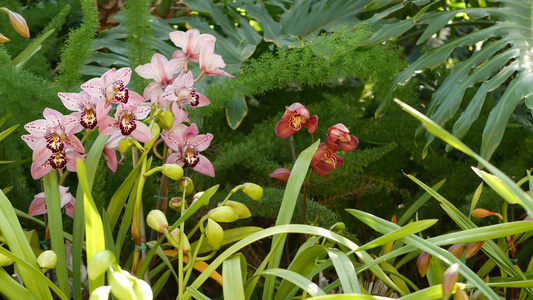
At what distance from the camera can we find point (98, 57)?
4.79 feet

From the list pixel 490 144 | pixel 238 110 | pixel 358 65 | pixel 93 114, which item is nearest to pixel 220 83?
pixel 238 110

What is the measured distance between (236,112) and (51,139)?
640 mm

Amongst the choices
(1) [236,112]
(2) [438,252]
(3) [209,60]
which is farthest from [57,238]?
(1) [236,112]

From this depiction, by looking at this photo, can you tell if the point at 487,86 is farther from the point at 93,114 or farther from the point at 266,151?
the point at 93,114

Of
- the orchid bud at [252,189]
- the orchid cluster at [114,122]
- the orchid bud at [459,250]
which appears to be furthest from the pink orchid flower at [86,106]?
the orchid bud at [459,250]

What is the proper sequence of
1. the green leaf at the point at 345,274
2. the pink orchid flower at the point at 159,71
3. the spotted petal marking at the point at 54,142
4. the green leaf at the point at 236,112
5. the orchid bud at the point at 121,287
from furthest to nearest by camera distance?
the green leaf at the point at 236,112
the pink orchid flower at the point at 159,71
the spotted petal marking at the point at 54,142
the green leaf at the point at 345,274
the orchid bud at the point at 121,287

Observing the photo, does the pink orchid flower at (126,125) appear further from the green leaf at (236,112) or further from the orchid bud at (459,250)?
the green leaf at (236,112)

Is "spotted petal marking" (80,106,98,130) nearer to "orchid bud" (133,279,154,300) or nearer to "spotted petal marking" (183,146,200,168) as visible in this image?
"spotted petal marking" (183,146,200,168)

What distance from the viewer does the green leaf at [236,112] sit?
1224 millimetres

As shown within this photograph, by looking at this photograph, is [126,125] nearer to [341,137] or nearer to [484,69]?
[341,137]

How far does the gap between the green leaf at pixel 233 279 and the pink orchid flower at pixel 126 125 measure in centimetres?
20

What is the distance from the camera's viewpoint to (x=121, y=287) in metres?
0.42

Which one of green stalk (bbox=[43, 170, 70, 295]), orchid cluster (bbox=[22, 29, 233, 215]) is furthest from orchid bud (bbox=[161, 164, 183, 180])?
green stalk (bbox=[43, 170, 70, 295])

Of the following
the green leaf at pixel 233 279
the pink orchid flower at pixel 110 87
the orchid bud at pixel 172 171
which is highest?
the pink orchid flower at pixel 110 87
